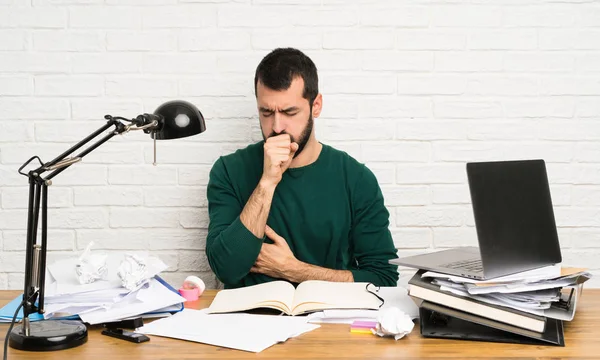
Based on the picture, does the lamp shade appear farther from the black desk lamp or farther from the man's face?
the man's face

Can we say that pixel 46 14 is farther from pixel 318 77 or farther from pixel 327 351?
pixel 327 351

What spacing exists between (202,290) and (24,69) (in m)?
1.20

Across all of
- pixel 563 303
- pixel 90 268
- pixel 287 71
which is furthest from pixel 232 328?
pixel 287 71

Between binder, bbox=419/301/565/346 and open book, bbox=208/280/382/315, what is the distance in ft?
0.44

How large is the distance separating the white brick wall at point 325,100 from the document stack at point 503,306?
1071 millimetres

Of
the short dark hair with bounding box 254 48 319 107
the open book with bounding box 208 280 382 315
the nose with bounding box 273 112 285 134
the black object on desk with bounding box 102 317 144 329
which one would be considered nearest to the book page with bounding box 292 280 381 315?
the open book with bounding box 208 280 382 315

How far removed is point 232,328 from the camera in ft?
4.67

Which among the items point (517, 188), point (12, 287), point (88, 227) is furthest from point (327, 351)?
point (12, 287)

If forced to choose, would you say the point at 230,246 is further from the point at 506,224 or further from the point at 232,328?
the point at 506,224

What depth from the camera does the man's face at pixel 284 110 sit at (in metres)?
2.14

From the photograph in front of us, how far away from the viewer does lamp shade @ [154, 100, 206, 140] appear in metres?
1.47

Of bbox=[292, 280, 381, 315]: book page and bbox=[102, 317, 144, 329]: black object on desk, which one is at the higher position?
bbox=[292, 280, 381, 315]: book page

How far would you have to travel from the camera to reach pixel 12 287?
2.48 metres

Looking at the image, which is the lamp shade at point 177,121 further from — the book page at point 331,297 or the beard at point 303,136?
the beard at point 303,136
